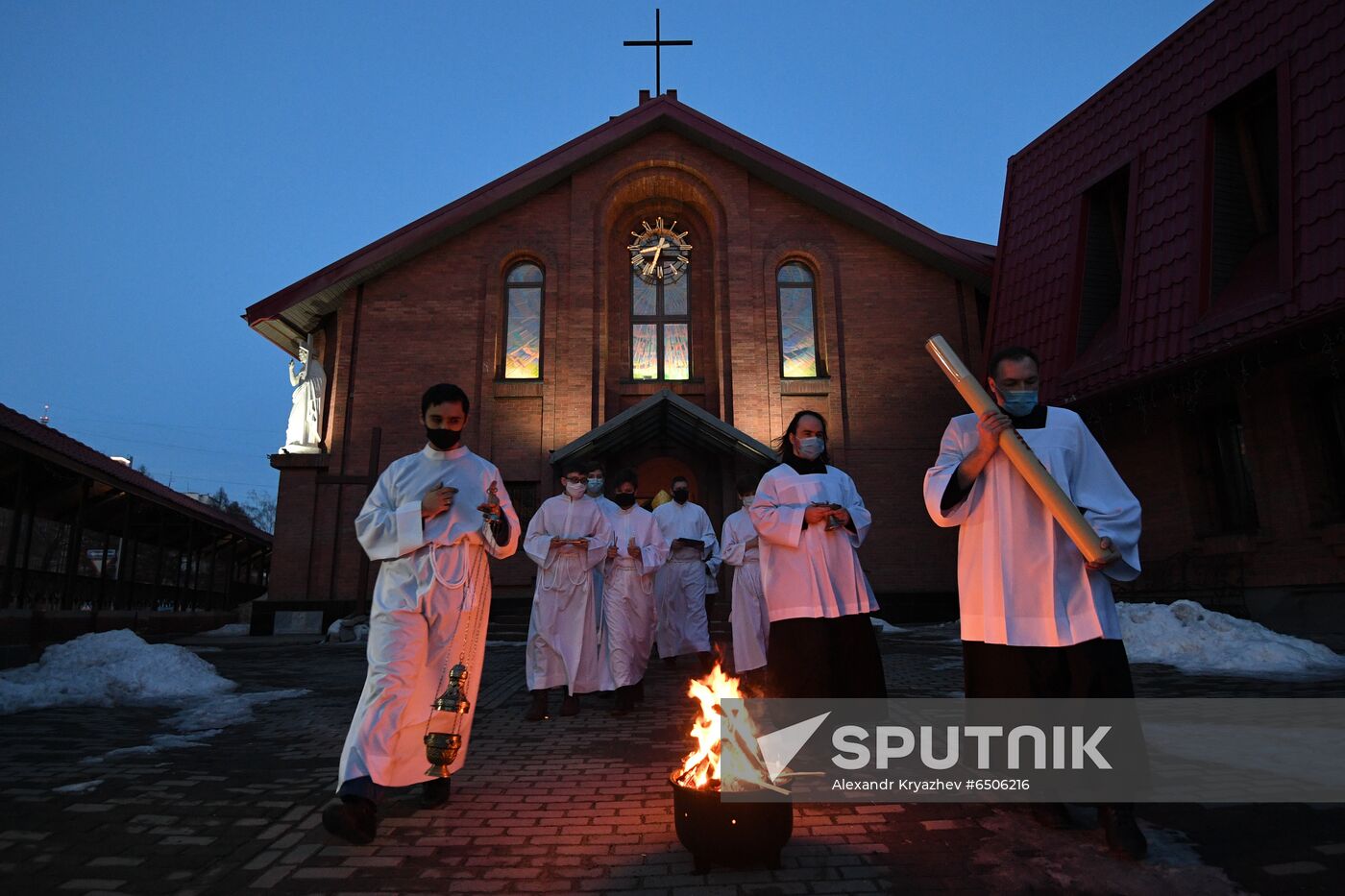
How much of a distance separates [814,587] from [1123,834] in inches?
86.1

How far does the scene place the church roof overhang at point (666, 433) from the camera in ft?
50.7

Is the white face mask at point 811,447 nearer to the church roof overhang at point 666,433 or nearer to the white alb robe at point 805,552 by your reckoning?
the white alb robe at point 805,552

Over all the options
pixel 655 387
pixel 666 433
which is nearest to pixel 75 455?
pixel 666 433

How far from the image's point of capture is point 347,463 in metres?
17.4

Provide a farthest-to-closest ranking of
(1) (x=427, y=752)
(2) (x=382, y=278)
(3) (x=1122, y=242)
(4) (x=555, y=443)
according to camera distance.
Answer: (2) (x=382, y=278) < (4) (x=555, y=443) < (3) (x=1122, y=242) < (1) (x=427, y=752)

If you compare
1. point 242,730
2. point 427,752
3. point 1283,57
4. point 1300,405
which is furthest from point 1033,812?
point 1283,57

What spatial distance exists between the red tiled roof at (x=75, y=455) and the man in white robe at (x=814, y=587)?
32.2ft

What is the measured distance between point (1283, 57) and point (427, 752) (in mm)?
13043

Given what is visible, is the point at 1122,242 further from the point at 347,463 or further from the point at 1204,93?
the point at 347,463

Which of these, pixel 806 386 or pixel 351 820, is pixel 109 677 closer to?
pixel 351 820

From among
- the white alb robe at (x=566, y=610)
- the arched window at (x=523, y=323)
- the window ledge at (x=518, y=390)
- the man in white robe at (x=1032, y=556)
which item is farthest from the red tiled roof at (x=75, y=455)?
the man in white robe at (x=1032, y=556)

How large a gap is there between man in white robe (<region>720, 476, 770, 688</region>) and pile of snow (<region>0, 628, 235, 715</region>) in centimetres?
536

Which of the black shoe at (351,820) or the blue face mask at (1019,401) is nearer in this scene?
the black shoe at (351,820)

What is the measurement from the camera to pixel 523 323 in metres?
18.5
